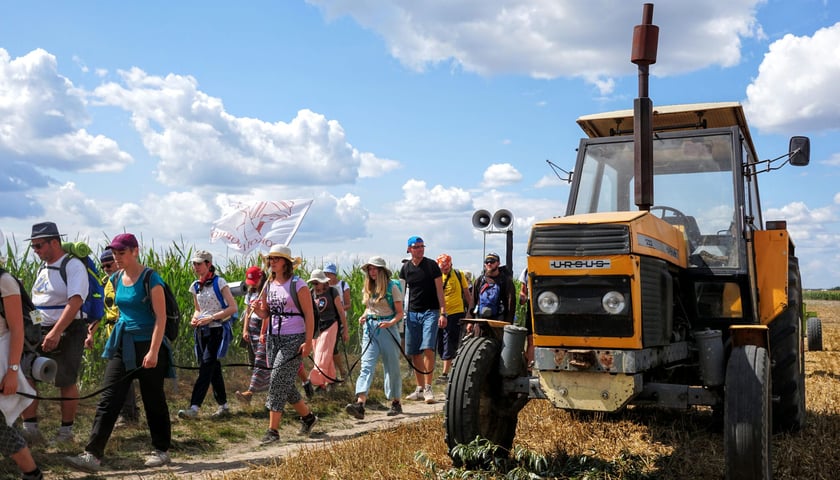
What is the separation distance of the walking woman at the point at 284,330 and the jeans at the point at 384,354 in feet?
4.71

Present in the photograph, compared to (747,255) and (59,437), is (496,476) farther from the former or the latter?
(59,437)

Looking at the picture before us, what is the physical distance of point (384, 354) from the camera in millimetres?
9344

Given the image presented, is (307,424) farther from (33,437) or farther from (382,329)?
(33,437)

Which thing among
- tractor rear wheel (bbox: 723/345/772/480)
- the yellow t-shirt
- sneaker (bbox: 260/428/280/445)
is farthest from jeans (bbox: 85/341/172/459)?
the yellow t-shirt

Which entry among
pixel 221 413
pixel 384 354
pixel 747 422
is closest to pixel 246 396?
pixel 221 413

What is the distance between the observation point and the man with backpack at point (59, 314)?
7.14 meters

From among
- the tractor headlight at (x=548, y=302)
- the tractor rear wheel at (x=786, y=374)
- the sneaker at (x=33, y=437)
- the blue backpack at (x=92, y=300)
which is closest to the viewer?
the tractor headlight at (x=548, y=302)

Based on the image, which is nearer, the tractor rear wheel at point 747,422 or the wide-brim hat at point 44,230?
the tractor rear wheel at point 747,422

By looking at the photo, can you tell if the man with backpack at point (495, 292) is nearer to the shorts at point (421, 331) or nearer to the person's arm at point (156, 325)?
the shorts at point (421, 331)

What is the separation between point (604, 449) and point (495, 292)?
15.3ft

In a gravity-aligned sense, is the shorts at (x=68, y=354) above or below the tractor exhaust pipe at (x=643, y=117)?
below

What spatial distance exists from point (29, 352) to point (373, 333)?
3832 millimetres

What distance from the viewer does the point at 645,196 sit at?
574 centimetres

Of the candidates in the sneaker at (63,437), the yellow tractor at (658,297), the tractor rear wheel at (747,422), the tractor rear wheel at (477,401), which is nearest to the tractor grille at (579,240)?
the yellow tractor at (658,297)
